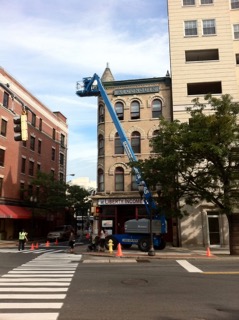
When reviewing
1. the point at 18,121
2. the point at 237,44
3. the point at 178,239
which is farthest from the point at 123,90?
the point at 18,121

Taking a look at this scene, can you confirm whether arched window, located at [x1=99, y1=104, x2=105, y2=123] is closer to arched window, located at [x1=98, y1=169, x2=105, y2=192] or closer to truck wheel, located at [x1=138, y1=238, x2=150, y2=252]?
→ arched window, located at [x1=98, y1=169, x2=105, y2=192]

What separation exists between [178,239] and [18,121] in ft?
68.8

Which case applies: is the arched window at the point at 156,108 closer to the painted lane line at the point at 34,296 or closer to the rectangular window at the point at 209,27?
the rectangular window at the point at 209,27

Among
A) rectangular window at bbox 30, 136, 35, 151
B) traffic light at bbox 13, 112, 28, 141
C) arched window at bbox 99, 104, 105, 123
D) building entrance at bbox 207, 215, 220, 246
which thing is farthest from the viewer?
rectangular window at bbox 30, 136, 35, 151

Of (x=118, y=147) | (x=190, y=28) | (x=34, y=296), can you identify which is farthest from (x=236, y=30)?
(x=34, y=296)

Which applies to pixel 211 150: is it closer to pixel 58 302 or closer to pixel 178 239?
pixel 178 239

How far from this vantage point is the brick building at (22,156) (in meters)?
37.5

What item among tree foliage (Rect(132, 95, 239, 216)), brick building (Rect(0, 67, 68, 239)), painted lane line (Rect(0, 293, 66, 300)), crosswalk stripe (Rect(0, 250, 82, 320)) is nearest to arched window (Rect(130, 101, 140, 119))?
tree foliage (Rect(132, 95, 239, 216))

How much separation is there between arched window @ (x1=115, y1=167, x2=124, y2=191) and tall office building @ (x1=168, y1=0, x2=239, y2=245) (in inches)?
287

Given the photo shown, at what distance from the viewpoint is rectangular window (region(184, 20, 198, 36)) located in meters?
32.1

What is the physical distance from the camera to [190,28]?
32188 mm

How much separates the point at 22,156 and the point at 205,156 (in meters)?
26.9

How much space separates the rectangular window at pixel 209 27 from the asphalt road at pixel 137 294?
2419 centimetres

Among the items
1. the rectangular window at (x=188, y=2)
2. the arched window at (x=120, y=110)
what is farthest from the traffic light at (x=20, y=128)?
the rectangular window at (x=188, y=2)
